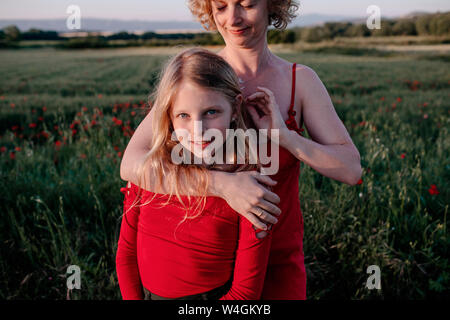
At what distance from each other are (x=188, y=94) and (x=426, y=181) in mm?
2640

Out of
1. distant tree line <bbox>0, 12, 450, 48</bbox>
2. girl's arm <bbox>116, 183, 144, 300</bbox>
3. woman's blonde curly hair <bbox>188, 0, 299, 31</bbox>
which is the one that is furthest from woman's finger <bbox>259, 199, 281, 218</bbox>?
distant tree line <bbox>0, 12, 450, 48</bbox>

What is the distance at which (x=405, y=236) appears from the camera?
2344 mm

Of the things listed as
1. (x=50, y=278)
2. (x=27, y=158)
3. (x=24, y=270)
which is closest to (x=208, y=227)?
(x=50, y=278)

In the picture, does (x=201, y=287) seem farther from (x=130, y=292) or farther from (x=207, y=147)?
(x=207, y=147)

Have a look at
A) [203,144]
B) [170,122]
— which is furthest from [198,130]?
[170,122]

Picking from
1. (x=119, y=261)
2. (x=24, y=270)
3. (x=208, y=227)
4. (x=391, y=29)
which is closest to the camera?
(x=208, y=227)

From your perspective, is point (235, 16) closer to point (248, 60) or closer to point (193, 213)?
point (248, 60)

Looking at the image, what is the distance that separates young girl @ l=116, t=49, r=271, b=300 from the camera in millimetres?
1115

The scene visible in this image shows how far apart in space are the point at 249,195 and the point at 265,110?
0.39 metres

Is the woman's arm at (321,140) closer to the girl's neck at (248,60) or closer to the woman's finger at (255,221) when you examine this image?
the girl's neck at (248,60)

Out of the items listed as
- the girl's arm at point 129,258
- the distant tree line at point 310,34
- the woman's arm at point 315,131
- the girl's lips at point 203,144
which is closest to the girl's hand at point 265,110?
the woman's arm at point 315,131

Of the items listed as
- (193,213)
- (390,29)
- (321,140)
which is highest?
(390,29)

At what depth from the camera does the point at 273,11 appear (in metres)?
1.45

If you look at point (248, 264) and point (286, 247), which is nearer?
point (248, 264)
